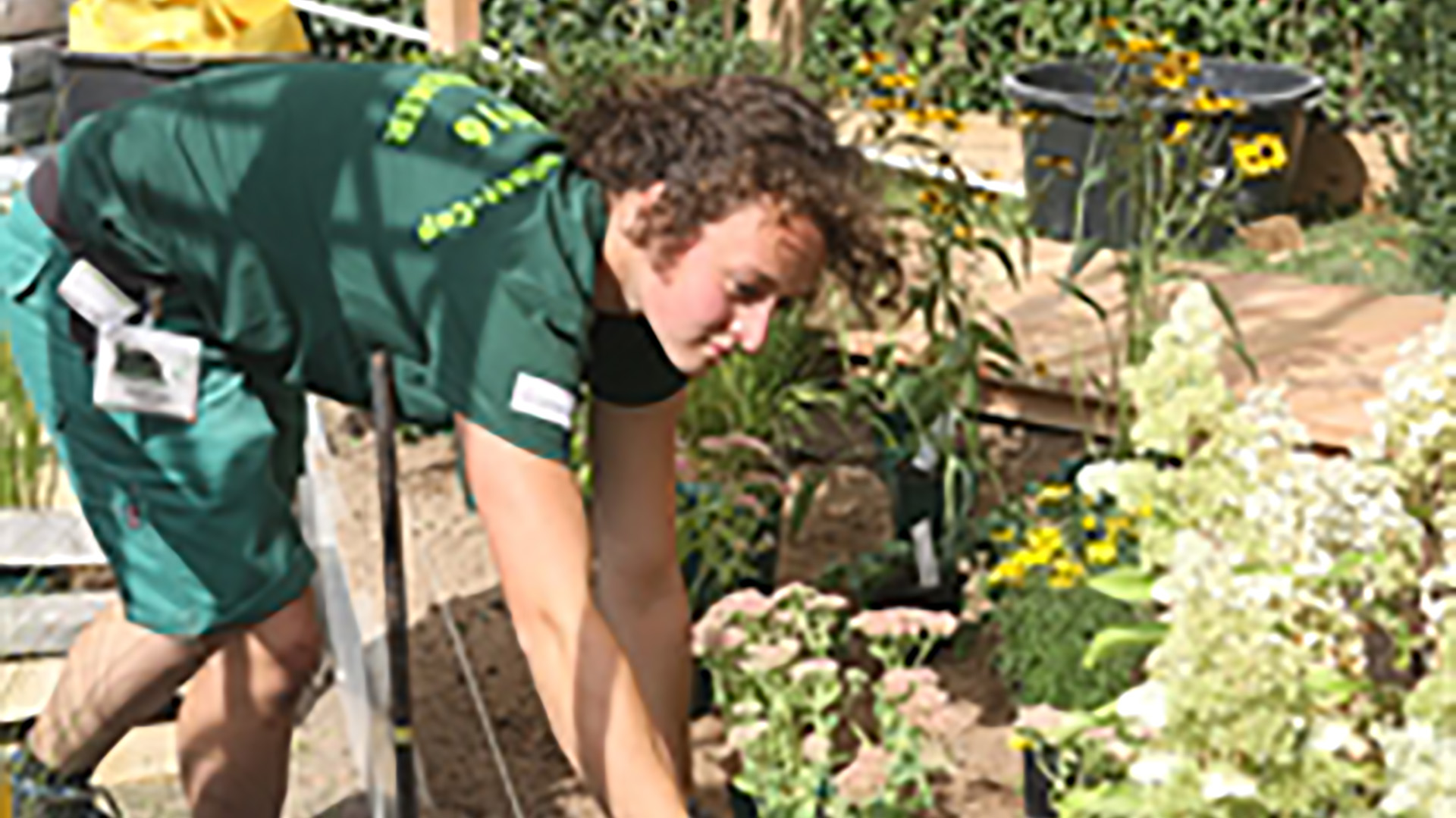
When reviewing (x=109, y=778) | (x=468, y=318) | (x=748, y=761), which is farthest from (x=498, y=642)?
(x=468, y=318)

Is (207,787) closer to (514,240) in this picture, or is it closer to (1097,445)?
(514,240)

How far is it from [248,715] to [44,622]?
2.93 ft

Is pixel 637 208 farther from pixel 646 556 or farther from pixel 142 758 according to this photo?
pixel 142 758

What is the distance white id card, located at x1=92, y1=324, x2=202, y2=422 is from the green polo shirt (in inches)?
2.2

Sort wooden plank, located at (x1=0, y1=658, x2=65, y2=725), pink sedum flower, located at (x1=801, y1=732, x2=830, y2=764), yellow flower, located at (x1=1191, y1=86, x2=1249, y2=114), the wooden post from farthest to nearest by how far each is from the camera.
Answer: the wooden post
yellow flower, located at (x1=1191, y1=86, x2=1249, y2=114)
wooden plank, located at (x1=0, y1=658, x2=65, y2=725)
pink sedum flower, located at (x1=801, y1=732, x2=830, y2=764)

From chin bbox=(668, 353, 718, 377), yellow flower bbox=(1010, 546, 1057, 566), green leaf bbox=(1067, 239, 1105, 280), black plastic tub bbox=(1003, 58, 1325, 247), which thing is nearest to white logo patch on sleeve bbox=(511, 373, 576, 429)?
chin bbox=(668, 353, 718, 377)

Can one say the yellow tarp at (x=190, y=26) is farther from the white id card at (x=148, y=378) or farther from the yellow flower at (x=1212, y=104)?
the yellow flower at (x=1212, y=104)

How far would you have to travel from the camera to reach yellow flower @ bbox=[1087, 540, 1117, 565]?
11.8 feet

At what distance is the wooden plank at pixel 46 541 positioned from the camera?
148 inches

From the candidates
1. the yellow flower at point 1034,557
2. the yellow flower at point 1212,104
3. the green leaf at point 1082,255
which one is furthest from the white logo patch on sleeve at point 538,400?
the yellow flower at point 1212,104

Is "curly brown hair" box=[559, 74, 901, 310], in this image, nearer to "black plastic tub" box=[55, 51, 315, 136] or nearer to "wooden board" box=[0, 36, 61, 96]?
"black plastic tub" box=[55, 51, 315, 136]

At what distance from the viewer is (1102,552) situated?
11.8 feet

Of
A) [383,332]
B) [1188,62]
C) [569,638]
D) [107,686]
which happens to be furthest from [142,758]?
[1188,62]

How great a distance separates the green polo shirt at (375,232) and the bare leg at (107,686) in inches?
15.8
